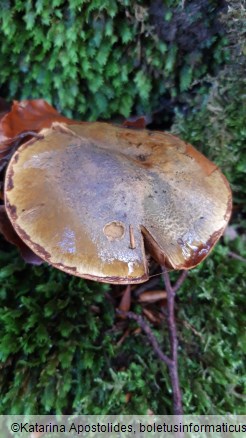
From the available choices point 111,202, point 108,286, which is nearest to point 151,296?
point 108,286

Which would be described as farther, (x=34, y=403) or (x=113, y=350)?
(x=113, y=350)

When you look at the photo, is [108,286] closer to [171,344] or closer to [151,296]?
[151,296]

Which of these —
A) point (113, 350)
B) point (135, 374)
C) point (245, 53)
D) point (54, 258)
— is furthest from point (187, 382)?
point (245, 53)

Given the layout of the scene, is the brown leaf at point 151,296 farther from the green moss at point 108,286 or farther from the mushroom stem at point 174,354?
the mushroom stem at point 174,354

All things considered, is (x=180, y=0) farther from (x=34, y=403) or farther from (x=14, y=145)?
(x=34, y=403)

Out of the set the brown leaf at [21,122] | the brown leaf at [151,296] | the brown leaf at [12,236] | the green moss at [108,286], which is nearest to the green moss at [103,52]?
the green moss at [108,286]
